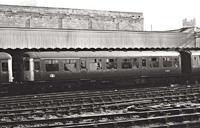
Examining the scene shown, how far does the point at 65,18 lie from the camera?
43344 millimetres

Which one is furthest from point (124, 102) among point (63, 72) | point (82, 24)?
point (82, 24)

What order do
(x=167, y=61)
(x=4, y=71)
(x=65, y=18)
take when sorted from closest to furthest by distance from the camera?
(x=4, y=71), (x=167, y=61), (x=65, y=18)

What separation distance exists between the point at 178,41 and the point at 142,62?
1270 centimetres

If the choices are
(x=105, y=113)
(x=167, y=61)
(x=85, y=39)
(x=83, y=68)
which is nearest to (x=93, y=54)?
(x=83, y=68)

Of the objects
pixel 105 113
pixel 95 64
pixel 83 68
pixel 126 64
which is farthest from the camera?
pixel 126 64

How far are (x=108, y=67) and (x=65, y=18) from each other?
19.6 meters

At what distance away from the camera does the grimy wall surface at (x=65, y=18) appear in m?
39.4

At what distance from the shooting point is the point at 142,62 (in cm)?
2717

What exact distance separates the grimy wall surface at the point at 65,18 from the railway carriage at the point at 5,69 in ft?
55.5

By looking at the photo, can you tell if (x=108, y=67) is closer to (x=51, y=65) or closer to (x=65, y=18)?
(x=51, y=65)

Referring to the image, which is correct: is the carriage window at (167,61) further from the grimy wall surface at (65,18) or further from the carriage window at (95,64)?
the grimy wall surface at (65,18)

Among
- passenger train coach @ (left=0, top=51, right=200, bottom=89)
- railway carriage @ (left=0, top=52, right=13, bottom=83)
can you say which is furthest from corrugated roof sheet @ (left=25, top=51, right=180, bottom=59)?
railway carriage @ (left=0, top=52, right=13, bottom=83)

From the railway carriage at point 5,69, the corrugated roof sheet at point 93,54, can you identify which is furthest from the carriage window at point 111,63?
the railway carriage at point 5,69

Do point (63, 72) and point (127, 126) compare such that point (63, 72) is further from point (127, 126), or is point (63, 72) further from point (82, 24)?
point (82, 24)
